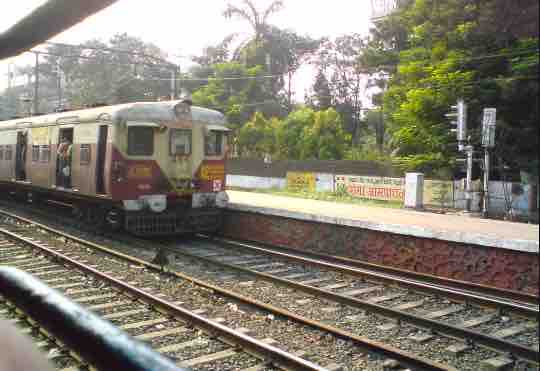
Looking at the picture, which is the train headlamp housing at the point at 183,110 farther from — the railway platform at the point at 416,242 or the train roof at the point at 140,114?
the railway platform at the point at 416,242

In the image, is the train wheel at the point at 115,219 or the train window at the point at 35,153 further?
the train window at the point at 35,153

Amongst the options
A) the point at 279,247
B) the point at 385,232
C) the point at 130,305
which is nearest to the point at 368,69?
the point at 130,305

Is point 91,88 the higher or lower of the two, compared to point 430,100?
higher

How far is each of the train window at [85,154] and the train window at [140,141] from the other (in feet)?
3.42

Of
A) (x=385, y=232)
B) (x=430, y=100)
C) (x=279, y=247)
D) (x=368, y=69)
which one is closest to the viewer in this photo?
(x=430, y=100)

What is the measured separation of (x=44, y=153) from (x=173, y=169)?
3.99 meters

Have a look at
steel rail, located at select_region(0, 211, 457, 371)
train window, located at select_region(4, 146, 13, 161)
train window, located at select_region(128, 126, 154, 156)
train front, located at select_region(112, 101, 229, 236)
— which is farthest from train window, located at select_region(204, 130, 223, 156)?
train window, located at select_region(4, 146, 13, 161)

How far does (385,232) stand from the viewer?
28.6 ft

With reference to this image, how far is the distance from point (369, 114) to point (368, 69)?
0.42 meters

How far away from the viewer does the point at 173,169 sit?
10648mm

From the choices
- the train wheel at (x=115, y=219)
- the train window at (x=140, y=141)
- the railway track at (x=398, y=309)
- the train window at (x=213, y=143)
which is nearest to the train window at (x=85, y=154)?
the train window at (x=140, y=141)

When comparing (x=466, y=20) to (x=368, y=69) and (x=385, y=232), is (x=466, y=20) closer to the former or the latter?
(x=368, y=69)

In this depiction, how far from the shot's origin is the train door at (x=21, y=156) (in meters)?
13.6

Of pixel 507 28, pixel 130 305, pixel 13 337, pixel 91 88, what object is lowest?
pixel 130 305
